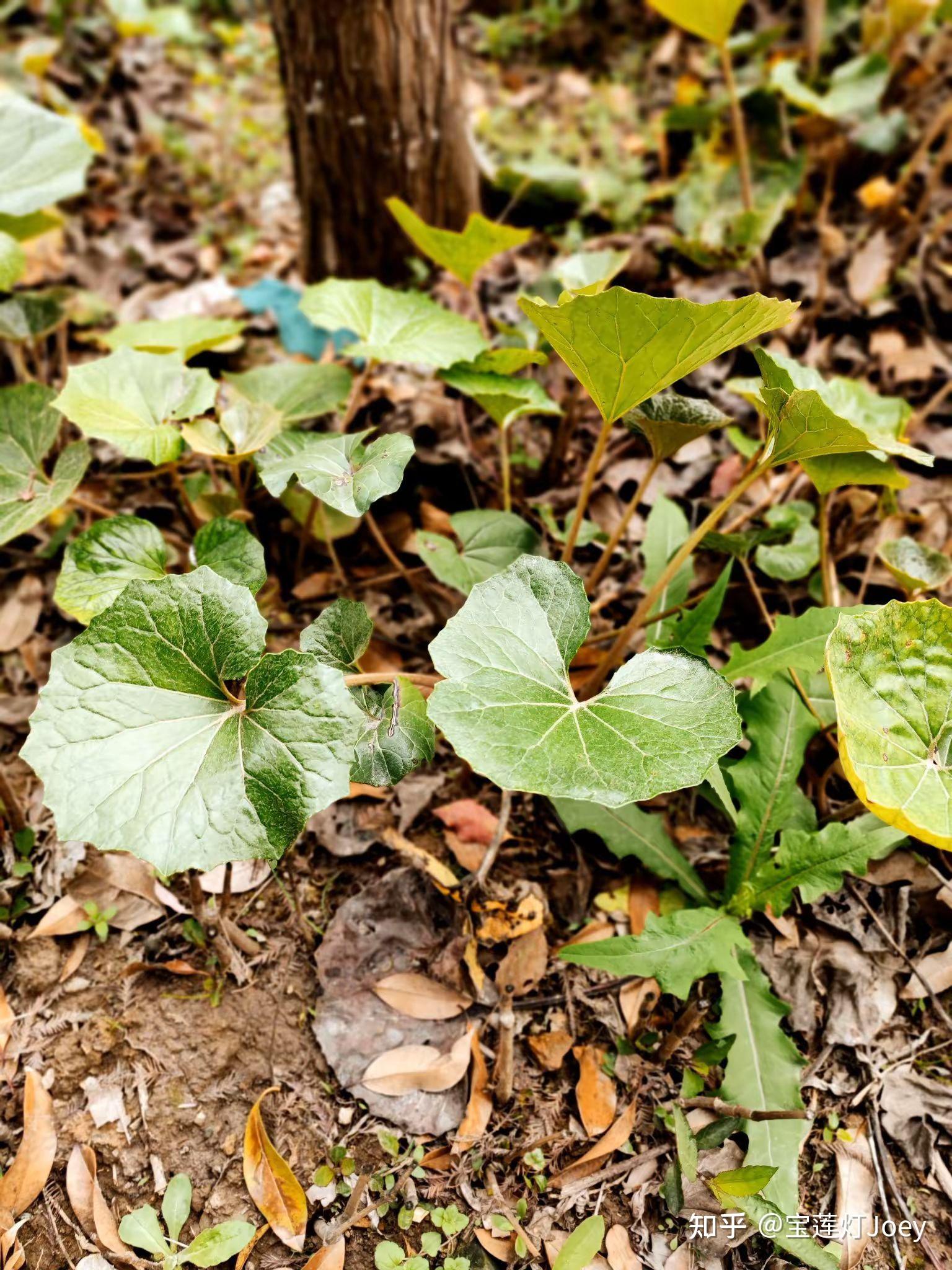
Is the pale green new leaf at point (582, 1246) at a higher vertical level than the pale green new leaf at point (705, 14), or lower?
lower

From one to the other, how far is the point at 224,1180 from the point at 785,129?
11.5ft

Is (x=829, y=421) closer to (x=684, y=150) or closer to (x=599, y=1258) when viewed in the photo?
(x=599, y=1258)

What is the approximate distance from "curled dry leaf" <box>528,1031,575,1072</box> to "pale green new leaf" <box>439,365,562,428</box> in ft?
4.27

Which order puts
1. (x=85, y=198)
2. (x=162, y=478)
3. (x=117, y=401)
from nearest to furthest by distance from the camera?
1. (x=117, y=401)
2. (x=162, y=478)
3. (x=85, y=198)

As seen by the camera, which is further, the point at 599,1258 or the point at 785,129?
the point at 785,129

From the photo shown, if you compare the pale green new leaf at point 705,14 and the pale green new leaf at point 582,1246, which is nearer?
the pale green new leaf at point 582,1246

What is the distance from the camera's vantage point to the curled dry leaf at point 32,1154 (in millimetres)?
1356

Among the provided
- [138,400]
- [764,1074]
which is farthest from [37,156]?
[764,1074]

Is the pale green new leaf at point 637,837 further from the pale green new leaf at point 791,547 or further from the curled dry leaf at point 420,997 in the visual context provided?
the pale green new leaf at point 791,547

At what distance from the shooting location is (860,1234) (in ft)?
4.53

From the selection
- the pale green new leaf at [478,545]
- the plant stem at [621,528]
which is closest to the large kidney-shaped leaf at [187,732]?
the pale green new leaf at [478,545]

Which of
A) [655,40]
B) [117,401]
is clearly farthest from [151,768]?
[655,40]

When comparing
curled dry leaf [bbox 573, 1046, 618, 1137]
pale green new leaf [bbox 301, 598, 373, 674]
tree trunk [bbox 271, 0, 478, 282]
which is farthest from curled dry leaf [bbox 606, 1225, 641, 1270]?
tree trunk [bbox 271, 0, 478, 282]

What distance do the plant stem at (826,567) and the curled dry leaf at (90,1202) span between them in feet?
6.07
